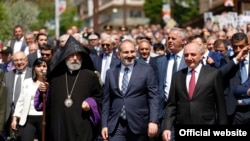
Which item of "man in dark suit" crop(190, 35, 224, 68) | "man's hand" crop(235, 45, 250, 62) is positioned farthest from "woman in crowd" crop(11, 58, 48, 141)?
"man's hand" crop(235, 45, 250, 62)

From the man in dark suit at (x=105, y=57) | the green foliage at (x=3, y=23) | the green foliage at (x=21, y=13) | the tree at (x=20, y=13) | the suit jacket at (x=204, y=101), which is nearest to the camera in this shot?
the suit jacket at (x=204, y=101)

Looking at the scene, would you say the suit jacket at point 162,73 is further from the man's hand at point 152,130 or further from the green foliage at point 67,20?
the green foliage at point 67,20

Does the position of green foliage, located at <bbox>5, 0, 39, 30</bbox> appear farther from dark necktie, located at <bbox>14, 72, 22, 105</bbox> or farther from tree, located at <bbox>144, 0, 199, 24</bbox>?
tree, located at <bbox>144, 0, 199, 24</bbox>

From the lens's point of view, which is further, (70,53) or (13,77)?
(13,77)

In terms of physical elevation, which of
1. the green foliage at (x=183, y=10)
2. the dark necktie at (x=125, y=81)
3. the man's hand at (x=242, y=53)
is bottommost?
the dark necktie at (x=125, y=81)

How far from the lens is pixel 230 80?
1088cm

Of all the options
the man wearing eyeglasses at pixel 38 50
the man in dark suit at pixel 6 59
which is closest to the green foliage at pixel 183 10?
the man wearing eyeglasses at pixel 38 50

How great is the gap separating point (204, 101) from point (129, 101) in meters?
1.43

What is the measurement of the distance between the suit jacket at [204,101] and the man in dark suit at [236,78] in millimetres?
1143

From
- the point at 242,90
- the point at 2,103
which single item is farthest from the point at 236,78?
the point at 2,103

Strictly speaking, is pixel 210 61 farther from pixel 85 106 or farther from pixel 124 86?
pixel 85 106

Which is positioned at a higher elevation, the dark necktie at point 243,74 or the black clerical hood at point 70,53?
the black clerical hood at point 70,53

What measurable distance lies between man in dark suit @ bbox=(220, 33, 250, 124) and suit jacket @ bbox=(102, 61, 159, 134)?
3.92ft

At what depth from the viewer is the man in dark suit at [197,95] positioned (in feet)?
30.5
